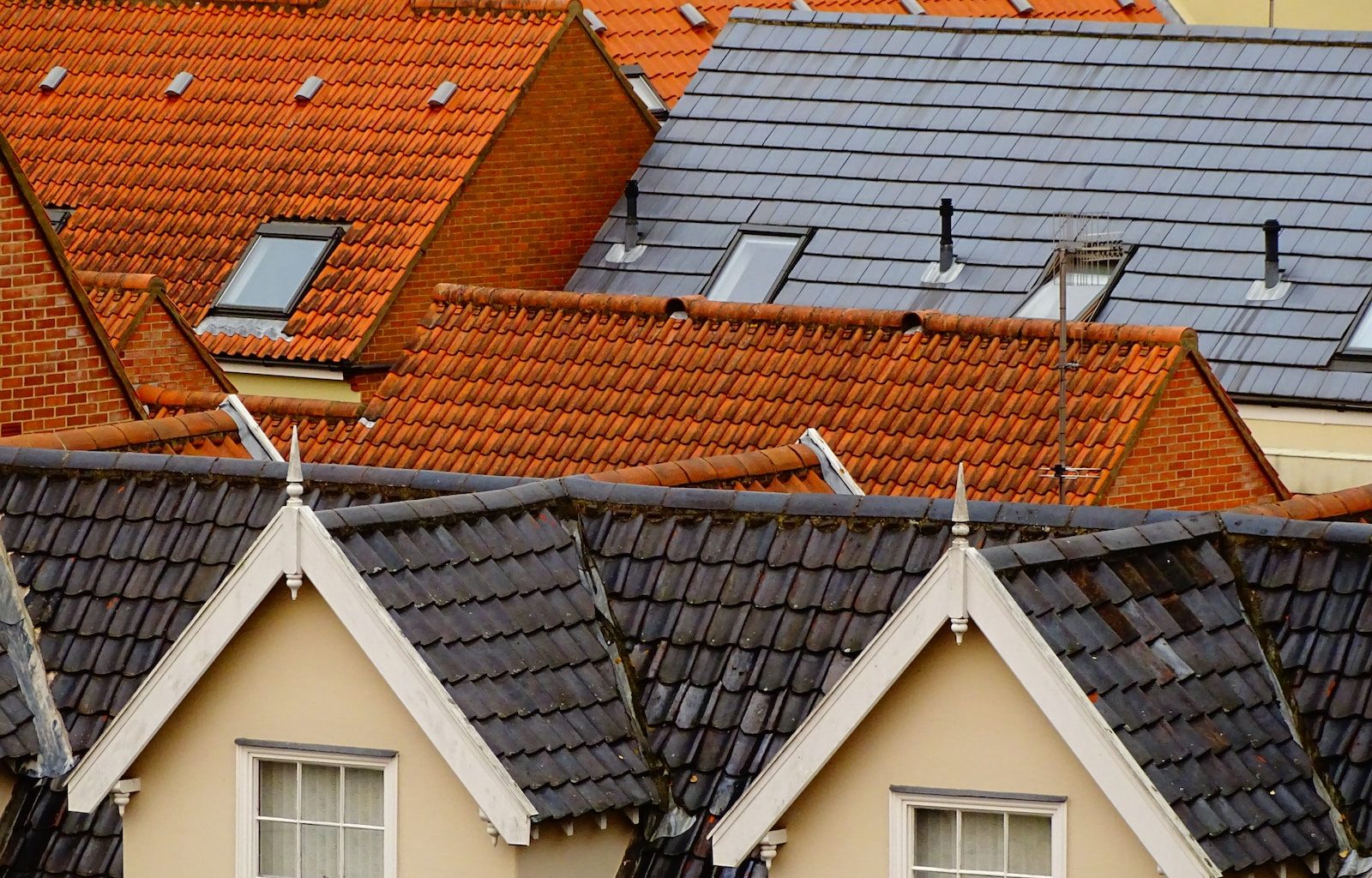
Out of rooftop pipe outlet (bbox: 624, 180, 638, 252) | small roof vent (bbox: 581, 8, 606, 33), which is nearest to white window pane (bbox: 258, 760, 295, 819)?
rooftop pipe outlet (bbox: 624, 180, 638, 252)

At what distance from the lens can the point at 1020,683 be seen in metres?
13.0

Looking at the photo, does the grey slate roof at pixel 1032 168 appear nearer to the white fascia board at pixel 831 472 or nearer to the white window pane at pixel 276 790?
the white fascia board at pixel 831 472

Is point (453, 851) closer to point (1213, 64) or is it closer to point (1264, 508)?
point (1264, 508)

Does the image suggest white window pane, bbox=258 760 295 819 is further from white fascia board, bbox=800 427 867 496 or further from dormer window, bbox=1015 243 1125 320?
dormer window, bbox=1015 243 1125 320

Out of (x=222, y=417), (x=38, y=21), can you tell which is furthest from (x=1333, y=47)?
(x=222, y=417)

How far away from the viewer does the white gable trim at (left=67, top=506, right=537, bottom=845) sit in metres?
13.4

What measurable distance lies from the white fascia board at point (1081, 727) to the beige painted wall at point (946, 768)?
162 millimetres

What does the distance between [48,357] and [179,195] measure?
1578cm

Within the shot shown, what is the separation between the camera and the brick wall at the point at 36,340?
2138 cm

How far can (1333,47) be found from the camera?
116ft

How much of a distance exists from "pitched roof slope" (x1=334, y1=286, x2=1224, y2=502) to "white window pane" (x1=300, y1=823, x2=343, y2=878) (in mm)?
11565

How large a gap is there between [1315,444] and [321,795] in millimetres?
19131

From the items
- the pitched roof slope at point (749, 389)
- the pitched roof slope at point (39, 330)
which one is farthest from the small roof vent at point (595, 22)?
the pitched roof slope at point (39, 330)

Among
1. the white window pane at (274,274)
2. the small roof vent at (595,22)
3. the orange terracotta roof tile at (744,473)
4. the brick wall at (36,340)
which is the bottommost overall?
the orange terracotta roof tile at (744,473)
